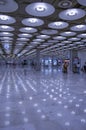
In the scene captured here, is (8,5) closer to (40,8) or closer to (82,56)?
(40,8)

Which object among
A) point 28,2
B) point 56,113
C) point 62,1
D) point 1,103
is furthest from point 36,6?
point 56,113

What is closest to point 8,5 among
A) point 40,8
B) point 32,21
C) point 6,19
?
point 40,8

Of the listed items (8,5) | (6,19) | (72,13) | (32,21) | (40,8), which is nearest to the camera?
(8,5)

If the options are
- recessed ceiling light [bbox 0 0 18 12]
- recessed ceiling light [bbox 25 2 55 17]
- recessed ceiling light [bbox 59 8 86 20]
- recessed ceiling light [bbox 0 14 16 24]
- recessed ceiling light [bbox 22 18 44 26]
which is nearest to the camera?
recessed ceiling light [bbox 0 0 18 12]

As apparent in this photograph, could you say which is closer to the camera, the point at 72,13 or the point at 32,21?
the point at 72,13

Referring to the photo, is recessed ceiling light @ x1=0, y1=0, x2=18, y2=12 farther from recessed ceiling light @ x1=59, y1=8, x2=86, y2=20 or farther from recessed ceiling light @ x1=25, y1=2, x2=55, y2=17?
recessed ceiling light @ x1=59, y1=8, x2=86, y2=20

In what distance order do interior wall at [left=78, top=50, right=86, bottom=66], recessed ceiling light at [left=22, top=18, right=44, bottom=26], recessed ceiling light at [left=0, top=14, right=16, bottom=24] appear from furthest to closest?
interior wall at [left=78, top=50, right=86, bottom=66], recessed ceiling light at [left=22, top=18, right=44, bottom=26], recessed ceiling light at [left=0, top=14, right=16, bottom=24]

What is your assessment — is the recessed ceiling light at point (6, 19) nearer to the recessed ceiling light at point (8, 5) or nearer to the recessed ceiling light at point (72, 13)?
the recessed ceiling light at point (8, 5)

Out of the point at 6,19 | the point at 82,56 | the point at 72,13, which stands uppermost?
the point at 6,19

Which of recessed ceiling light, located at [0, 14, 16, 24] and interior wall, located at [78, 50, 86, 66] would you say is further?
interior wall, located at [78, 50, 86, 66]

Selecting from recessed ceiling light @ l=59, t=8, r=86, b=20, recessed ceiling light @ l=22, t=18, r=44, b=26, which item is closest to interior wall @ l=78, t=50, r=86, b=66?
recessed ceiling light @ l=22, t=18, r=44, b=26

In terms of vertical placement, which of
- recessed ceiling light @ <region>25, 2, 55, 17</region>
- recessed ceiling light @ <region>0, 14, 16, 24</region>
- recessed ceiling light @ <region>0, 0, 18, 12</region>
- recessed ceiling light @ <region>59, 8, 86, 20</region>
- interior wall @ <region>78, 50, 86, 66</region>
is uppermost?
recessed ceiling light @ <region>0, 14, 16, 24</region>

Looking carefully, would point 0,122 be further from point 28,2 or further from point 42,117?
point 28,2

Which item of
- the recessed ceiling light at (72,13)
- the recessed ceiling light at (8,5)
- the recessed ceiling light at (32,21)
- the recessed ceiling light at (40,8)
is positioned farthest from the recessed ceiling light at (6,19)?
the recessed ceiling light at (72,13)
